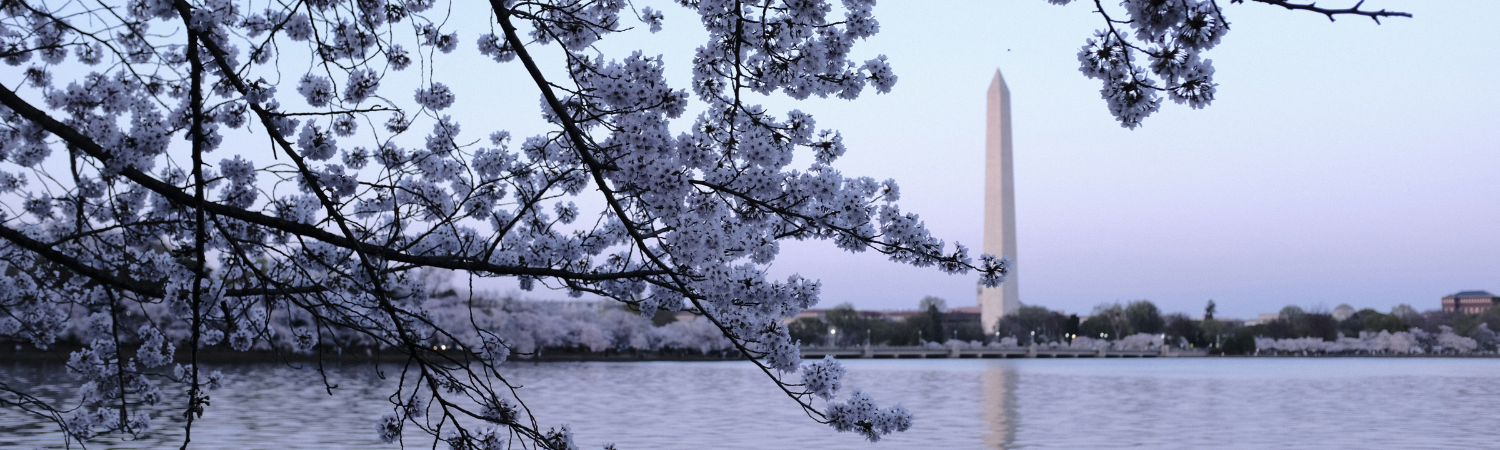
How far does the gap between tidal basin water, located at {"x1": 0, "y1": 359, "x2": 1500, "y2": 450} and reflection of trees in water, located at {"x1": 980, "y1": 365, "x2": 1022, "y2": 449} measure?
1.7 inches

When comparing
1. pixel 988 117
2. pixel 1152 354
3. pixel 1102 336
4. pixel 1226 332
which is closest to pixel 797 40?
pixel 988 117

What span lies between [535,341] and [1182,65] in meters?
78.0

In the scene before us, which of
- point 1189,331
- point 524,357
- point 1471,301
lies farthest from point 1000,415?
point 1471,301

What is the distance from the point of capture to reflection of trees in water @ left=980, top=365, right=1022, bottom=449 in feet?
75.2

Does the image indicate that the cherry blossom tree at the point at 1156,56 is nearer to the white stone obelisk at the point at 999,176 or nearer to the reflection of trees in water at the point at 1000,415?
the reflection of trees in water at the point at 1000,415

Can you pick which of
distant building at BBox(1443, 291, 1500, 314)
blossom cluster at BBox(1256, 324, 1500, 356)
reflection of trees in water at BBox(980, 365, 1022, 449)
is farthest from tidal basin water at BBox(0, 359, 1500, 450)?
distant building at BBox(1443, 291, 1500, 314)

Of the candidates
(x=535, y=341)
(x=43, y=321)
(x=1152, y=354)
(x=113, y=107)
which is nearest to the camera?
(x=113, y=107)

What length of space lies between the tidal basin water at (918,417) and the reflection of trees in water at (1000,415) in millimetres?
43

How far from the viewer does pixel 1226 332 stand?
156 m

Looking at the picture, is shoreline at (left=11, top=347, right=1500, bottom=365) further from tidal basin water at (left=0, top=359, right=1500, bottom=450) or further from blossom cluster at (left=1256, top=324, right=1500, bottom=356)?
tidal basin water at (left=0, top=359, right=1500, bottom=450)

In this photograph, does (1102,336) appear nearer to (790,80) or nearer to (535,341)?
(535,341)

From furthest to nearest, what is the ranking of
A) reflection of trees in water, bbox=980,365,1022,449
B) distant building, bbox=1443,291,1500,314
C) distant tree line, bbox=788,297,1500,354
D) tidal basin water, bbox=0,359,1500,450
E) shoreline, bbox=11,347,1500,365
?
distant building, bbox=1443,291,1500,314, distant tree line, bbox=788,297,1500,354, shoreline, bbox=11,347,1500,365, reflection of trees in water, bbox=980,365,1022,449, tidal basin water, bbox=0,359,1500,450

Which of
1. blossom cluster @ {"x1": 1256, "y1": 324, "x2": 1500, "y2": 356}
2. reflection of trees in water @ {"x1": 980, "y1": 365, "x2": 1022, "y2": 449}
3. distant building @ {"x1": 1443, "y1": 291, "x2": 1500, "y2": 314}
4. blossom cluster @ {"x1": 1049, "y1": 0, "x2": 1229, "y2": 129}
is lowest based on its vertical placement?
reflection of trees in water @ {"x1": 980, "y1": 365, "x2": 1022, "y2": 449}

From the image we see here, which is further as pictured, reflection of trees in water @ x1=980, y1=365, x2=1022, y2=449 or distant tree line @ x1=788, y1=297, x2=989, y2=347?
distant tree line @ x1=788, y1=297, x2=989, y2=347
